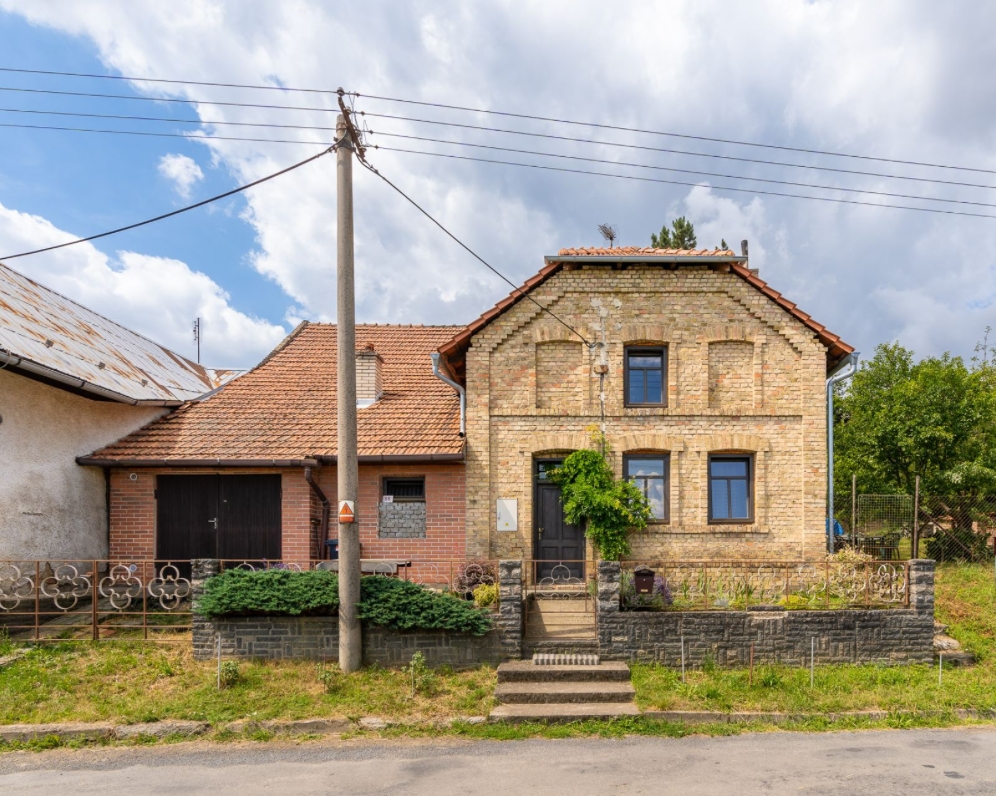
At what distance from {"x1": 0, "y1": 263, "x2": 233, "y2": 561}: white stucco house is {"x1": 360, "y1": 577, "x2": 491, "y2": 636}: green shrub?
6.39 metres

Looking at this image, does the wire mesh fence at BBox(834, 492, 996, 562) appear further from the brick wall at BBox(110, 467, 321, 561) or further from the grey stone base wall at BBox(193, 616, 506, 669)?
the brick wall at BBox(110, 467, 321, 561)

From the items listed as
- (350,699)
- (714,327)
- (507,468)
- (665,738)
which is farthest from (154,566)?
(714,327)

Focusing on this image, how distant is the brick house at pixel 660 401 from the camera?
521 inches

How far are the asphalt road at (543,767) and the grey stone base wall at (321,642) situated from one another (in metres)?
1.89

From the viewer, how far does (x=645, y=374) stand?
45.3ft

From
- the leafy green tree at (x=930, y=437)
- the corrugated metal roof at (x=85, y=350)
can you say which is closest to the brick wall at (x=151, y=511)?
the corrugated metal roof at (x=85, y=350)

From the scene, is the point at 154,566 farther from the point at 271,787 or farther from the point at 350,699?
the point at 271,787

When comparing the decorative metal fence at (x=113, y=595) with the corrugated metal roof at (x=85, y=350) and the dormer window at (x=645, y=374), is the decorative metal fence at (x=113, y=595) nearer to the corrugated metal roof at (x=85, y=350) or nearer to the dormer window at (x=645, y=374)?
the corrugated metal roof at (x=85, y=350)

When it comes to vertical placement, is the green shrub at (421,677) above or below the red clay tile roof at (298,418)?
below

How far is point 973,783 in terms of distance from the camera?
22.7ft

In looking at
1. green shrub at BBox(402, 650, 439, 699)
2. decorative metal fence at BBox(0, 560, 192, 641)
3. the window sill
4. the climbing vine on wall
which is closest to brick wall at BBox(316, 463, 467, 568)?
the climbing vine on wall

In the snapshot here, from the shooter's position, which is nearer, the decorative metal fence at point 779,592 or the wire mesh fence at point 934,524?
the decorative metal fence at point 779,592

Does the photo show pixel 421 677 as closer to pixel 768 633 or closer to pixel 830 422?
pixel 768 633

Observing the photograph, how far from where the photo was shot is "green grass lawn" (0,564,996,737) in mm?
8586
